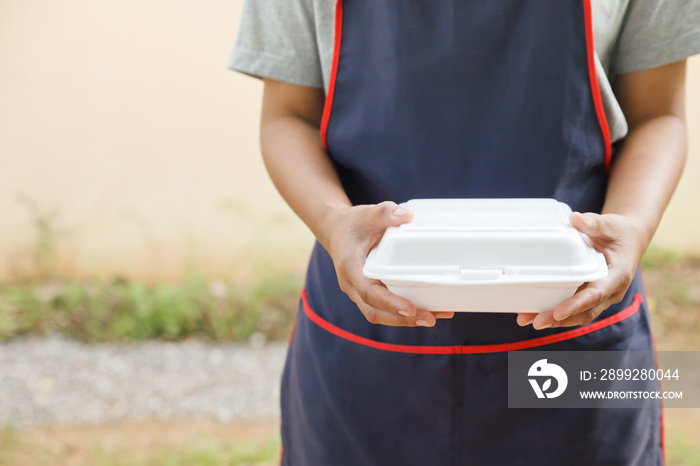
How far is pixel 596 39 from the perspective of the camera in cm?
94

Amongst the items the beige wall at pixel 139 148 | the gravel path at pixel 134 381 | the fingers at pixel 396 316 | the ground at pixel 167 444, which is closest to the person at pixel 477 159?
the fingers at pixel 396 316

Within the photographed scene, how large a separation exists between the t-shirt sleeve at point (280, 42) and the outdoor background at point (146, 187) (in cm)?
240

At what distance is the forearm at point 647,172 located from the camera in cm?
91

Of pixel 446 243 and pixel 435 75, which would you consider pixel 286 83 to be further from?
pixel 446 243

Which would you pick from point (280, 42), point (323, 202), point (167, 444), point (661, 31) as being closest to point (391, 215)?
point (323, 202)

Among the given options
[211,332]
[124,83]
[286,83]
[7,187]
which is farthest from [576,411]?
[7,187]

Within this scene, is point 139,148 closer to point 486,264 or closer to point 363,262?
point 363,262

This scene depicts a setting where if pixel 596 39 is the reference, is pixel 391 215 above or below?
below

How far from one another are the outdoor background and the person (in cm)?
241

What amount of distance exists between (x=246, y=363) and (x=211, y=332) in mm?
301

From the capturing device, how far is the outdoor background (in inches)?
132

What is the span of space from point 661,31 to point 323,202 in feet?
1.82

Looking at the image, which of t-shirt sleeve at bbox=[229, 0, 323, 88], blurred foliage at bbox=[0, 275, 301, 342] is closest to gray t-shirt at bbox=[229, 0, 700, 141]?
t-shirt sleeve at bbox=[229, 0, 323, 88]

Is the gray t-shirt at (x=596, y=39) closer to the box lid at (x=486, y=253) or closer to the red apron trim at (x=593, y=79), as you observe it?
the red apron trim at (x=593, y=79)
